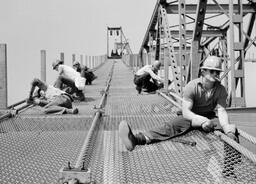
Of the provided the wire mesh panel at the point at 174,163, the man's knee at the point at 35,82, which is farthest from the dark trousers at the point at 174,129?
the man's knee at the point at 35,82

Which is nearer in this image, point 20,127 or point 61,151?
point 61,151

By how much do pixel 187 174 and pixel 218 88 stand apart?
1.29m

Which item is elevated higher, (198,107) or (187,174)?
(198,107)

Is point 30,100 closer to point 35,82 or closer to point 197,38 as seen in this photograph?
point 35,82

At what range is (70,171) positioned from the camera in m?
4.59

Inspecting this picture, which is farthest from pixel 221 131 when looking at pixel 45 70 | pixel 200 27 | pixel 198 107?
pixel 45 70

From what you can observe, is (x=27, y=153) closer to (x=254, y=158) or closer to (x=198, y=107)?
(x=198, y=107)

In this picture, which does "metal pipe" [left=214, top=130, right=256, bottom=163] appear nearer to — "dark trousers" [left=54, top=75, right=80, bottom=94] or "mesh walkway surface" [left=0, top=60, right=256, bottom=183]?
"mesh walkway surface" [left=0, top=60, right=256, bottom=183]

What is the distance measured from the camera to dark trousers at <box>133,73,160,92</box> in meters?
15.0

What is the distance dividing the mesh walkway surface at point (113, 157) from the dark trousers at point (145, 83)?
19.5ft

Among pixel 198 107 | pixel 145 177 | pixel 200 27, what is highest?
pixel 200 27

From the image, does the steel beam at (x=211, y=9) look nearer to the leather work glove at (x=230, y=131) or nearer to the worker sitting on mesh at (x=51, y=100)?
the worker sitting on mesh at (x=51, y=100)

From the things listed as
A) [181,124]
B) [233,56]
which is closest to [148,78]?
[233,56]

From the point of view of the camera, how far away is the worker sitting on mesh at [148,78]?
14641 millimetres
